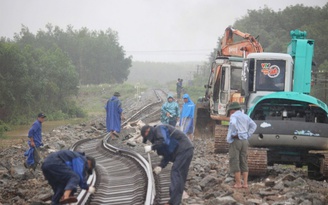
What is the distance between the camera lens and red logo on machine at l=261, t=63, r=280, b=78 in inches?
496

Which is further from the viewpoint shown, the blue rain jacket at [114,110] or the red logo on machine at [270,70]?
the blue rain jacket at [114,110]

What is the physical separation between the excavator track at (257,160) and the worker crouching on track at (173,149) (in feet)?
9.40

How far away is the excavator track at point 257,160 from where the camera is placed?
10.4 m

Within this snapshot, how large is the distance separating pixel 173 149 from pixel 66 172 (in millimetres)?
2020

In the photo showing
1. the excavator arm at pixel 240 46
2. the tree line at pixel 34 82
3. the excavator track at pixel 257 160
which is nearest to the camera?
the excavator track at pixel 257 160

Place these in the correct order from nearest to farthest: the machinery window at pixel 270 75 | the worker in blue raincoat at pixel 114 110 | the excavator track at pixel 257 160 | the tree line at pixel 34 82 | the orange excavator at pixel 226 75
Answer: the excavator track at pixel 257 160 < the machinery window at pixel 270 75 < the orange excavator at pixel 226 75 < the worker in blue raincoat at pixel 114 110 < the tree line at pixel 34 82

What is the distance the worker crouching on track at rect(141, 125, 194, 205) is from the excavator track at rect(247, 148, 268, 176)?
2.87 m

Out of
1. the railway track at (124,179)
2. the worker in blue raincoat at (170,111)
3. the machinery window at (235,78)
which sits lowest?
the railway track at (124,179)

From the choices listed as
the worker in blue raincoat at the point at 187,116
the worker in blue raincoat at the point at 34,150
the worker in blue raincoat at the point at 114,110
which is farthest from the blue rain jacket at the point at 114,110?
the worker in blue raincoat at the point at 34,150

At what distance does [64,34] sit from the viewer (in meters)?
89.6

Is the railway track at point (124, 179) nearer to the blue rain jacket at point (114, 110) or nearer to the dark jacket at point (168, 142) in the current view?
the dark jacket at point (168, 142)

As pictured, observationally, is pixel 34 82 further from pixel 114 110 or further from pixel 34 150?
pixel 34 150

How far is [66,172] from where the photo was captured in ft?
22.4

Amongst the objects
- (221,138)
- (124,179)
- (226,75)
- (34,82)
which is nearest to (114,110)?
(226,75)
